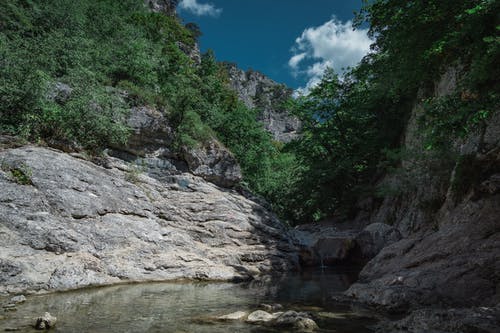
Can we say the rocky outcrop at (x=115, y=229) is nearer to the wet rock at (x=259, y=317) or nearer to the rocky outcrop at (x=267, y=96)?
the wet rock at (x=259, y=317)

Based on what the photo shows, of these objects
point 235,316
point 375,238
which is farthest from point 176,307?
point 375,238

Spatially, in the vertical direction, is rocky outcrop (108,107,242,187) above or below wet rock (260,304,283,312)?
above

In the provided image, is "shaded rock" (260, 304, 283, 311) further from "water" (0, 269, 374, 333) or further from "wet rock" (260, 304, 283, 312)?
"water" (0, 269, 374, 333)

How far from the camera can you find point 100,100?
16.2m

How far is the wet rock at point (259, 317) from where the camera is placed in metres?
6.26

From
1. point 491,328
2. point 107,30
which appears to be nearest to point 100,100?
point 107,30

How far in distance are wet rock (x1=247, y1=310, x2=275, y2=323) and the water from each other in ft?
0.87

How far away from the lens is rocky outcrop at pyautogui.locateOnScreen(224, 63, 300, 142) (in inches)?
3740

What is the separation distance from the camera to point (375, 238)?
60.1ft

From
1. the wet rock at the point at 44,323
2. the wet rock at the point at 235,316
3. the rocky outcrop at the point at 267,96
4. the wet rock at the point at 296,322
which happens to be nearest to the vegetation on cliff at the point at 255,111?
the wet rock at the point at 296,322

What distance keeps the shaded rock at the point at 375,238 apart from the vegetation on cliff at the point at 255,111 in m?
4.23

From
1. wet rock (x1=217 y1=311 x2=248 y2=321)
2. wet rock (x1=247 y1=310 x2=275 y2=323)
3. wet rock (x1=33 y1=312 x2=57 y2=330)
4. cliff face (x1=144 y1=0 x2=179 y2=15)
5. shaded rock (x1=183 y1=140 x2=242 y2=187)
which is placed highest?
cliff face (x1=144 y1=0 x2=179 y2=15)

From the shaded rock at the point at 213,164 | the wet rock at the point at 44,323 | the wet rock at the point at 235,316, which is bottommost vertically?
the wet rock at the point at 44,323

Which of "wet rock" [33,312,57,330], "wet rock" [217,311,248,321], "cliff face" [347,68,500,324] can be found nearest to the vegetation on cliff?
"cliff face" [347,68,500,324]
